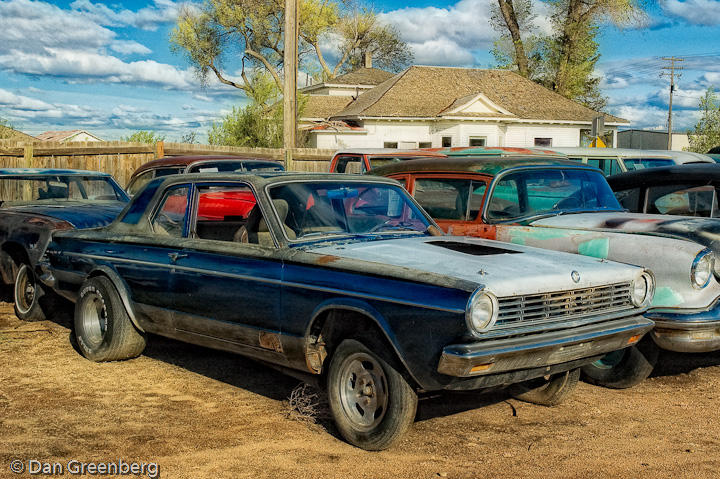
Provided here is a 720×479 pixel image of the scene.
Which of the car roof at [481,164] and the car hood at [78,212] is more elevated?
the car roof at [481,164]

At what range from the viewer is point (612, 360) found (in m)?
6.58

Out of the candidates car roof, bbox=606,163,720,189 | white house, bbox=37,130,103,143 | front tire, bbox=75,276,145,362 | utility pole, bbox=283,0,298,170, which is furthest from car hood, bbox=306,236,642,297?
white house, bbox=37,130,103,143

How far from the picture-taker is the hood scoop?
5344 millimetres

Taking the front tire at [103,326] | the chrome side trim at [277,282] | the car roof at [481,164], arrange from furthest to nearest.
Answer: the car roof at [481,164] → the front tire at [103,326] → the chrome side trim at [277,282]

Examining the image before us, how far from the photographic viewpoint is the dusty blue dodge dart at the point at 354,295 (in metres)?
4.55

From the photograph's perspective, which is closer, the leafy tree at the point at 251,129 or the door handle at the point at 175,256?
the door handle at the point at 175,256

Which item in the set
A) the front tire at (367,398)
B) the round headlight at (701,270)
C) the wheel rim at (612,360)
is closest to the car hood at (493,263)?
the front tire at (367,398)

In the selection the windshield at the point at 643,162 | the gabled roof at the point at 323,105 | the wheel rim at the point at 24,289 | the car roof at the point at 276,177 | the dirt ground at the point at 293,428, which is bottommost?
the dirt ground at the point at 293,428

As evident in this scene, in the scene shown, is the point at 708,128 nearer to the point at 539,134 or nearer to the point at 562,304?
the point at 539,134

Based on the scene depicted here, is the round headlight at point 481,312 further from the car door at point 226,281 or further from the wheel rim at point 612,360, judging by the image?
the wheel rim at point 612,360

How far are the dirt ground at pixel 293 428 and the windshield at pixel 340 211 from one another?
4.19 feet

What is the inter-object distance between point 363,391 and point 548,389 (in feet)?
5.46

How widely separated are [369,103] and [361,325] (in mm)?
32485

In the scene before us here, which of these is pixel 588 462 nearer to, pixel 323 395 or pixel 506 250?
pixel 506 250
